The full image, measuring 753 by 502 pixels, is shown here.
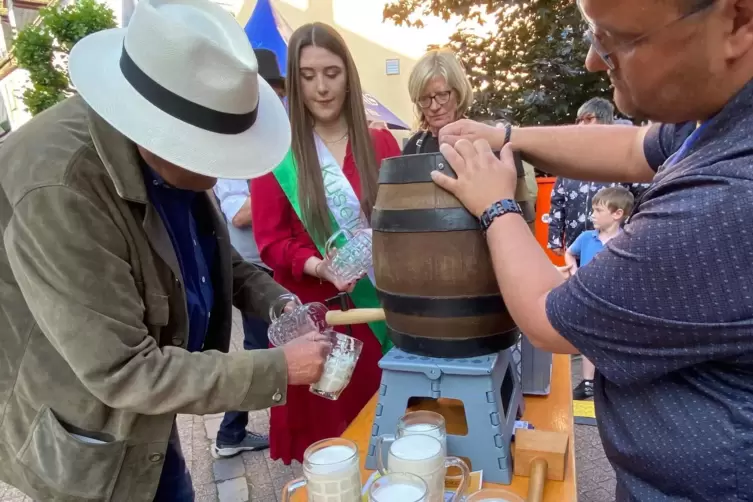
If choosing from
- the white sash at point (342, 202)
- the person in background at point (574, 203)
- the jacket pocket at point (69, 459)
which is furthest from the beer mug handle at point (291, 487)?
the person in background at point (574, 203)

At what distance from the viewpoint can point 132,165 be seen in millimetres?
1157

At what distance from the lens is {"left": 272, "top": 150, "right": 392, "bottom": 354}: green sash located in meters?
2.10

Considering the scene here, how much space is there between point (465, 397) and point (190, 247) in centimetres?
81

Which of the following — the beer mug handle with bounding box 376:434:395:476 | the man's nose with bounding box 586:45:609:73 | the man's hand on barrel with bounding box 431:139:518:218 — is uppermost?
the man's nose with bounding box 586:45:609:73

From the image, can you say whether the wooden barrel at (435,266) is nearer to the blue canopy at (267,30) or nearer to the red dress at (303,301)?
the red dress at (303,301)

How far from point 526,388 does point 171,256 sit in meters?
1.14

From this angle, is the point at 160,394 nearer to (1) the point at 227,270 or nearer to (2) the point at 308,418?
(1) the point at 227,270

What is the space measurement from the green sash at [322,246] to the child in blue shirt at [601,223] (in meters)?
1.82

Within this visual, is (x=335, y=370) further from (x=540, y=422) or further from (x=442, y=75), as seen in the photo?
(x=442, y=75)

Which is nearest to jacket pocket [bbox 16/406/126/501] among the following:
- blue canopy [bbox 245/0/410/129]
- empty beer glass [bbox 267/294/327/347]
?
empty beer glass [bbox 267/294/327/347]

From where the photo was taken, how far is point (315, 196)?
2068 millimetres

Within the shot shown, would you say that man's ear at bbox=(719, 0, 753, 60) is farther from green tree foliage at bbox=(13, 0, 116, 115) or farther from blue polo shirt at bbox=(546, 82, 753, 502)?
green tree foliage at bbox=(13, 0, 116, 115)

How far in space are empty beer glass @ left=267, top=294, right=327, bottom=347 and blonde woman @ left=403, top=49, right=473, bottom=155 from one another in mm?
1273

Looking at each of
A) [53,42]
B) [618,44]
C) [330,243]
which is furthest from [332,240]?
[53,42]
